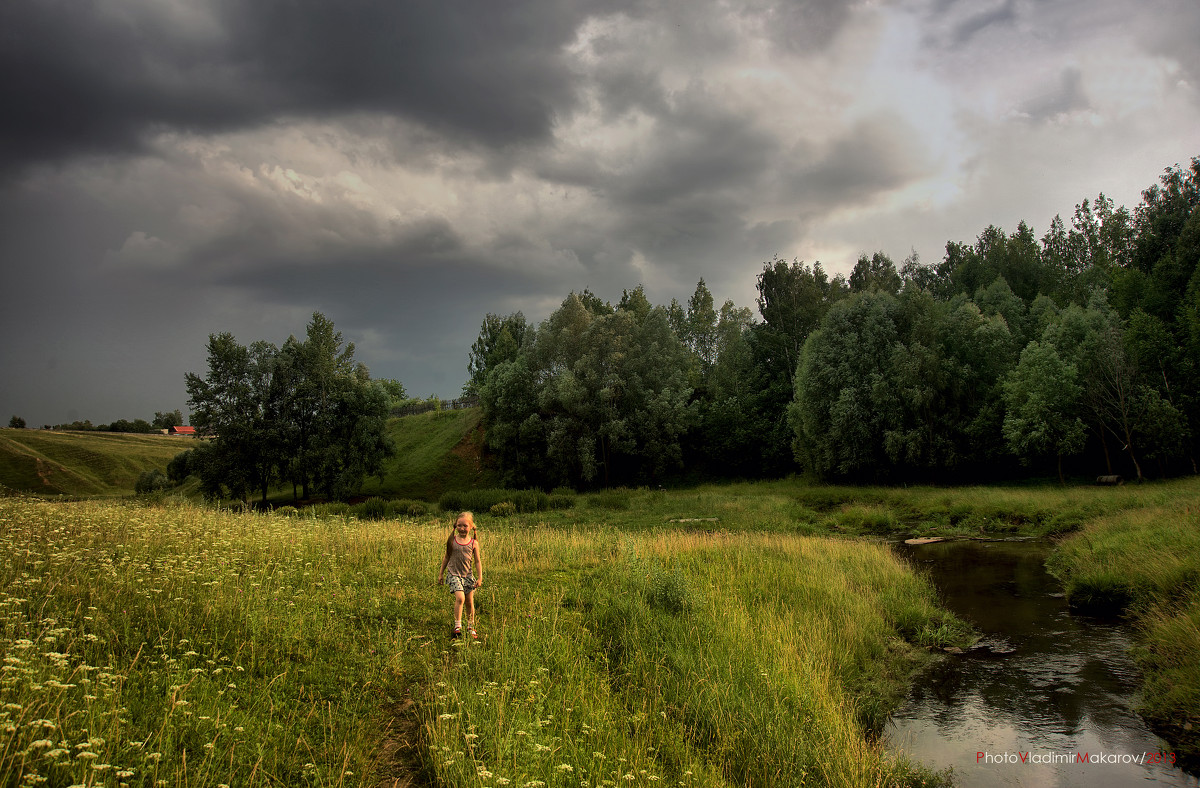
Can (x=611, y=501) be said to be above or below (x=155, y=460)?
below

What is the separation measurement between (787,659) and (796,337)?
50257mm

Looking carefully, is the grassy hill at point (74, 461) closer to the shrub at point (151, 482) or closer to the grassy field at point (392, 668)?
the shrub at point (151, 482)

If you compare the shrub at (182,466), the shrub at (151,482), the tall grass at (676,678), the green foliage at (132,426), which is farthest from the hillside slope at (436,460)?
the green foliage at (132,426)

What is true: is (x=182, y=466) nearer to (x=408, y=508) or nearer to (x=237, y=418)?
(x=237, y=418)

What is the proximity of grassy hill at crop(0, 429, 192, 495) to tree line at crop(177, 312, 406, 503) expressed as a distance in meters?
29.1

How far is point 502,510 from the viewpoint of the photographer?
111 feet

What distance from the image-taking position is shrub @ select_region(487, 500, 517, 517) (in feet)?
110

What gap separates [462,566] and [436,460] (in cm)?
5098

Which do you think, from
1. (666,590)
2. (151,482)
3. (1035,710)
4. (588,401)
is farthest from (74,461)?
(1035,710)

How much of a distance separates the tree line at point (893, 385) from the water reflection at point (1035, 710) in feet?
99.1

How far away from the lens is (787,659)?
978 cm

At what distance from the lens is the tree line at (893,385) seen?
39656mm

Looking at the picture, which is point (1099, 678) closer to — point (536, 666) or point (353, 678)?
point (536, 666)

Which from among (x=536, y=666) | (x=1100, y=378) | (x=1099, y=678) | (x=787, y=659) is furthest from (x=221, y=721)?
(x=1100, y=378)
